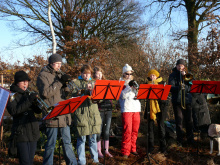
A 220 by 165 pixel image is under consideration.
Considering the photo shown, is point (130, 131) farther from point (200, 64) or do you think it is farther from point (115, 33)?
point (115, 33)

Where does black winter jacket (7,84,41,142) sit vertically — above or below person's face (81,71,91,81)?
below

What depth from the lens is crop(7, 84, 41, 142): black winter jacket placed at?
335 cm

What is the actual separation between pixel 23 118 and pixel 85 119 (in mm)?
1231

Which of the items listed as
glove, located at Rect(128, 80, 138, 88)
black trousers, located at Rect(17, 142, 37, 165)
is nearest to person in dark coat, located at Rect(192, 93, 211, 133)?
glove, located at Rect(128, 80, 138, 88)

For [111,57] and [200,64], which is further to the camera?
[111,57]

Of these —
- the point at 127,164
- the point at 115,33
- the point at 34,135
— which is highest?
the point at 115,33

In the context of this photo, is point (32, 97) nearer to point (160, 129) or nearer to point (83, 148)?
point (83, 148)

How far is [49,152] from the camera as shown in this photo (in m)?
3.96

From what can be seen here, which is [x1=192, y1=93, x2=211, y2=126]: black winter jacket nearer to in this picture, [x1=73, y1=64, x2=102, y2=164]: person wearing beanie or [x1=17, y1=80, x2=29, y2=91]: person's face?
[x1=73, y1=64, x2=102, y2=164]: person wearing beanie

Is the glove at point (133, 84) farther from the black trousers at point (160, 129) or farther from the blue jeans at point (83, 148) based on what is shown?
the blue jeans at point (83, 148)

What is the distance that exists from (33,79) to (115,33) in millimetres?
9585

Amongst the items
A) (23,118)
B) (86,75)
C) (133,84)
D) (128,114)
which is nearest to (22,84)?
(23,118)

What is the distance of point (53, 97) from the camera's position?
3.93 meters

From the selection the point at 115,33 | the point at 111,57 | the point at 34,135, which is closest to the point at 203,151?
the point at 34,135
